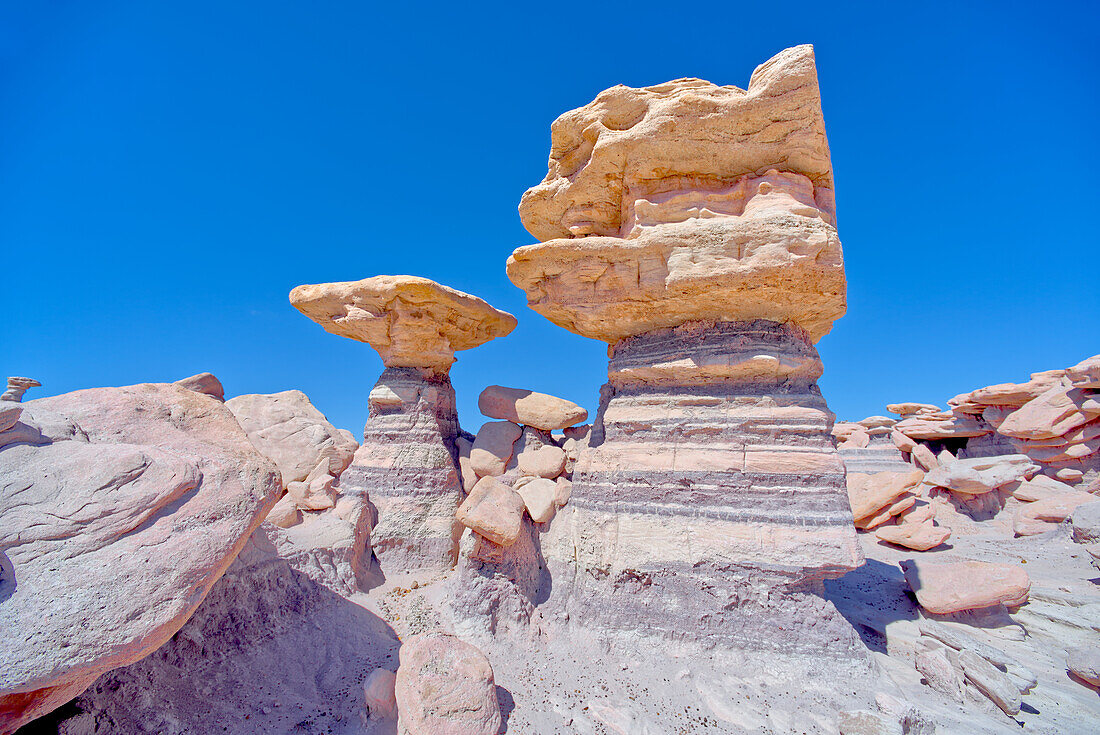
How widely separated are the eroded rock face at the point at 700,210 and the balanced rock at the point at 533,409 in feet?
6.56

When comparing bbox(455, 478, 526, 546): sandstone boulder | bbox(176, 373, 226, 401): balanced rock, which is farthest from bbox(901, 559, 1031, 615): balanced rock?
bbox(176, 373, 226, 401): balanced rock

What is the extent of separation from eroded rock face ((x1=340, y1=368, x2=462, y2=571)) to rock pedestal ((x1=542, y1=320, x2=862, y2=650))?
215cm

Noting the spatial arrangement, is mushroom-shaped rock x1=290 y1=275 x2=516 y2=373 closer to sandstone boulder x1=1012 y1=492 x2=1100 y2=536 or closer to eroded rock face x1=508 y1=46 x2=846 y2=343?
eroded rock face x1=508 y1=46 x2=846 y2=343

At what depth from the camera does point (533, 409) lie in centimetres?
762

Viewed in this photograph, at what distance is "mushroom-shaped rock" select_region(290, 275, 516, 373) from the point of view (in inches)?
277

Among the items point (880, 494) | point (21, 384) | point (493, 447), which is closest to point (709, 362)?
point (493, 447)

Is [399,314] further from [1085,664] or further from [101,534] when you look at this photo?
[1085,664]

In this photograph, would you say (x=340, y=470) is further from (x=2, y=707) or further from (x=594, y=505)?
(x=2, y=707)

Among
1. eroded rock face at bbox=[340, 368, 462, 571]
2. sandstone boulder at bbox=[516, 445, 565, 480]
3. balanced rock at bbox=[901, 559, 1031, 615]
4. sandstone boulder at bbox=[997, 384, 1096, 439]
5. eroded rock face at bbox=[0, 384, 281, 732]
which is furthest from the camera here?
sandstone boulder at bbox=[997, 384, 1096, 439]

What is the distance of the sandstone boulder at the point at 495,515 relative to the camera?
500 centimetres

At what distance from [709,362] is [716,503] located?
1.54 meters

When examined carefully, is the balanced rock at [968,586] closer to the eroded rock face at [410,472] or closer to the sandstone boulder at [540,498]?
the sandstone boulder at [540,498]

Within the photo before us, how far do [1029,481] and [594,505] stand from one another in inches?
393

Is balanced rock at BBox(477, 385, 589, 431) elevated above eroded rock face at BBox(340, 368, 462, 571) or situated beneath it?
elevated above
